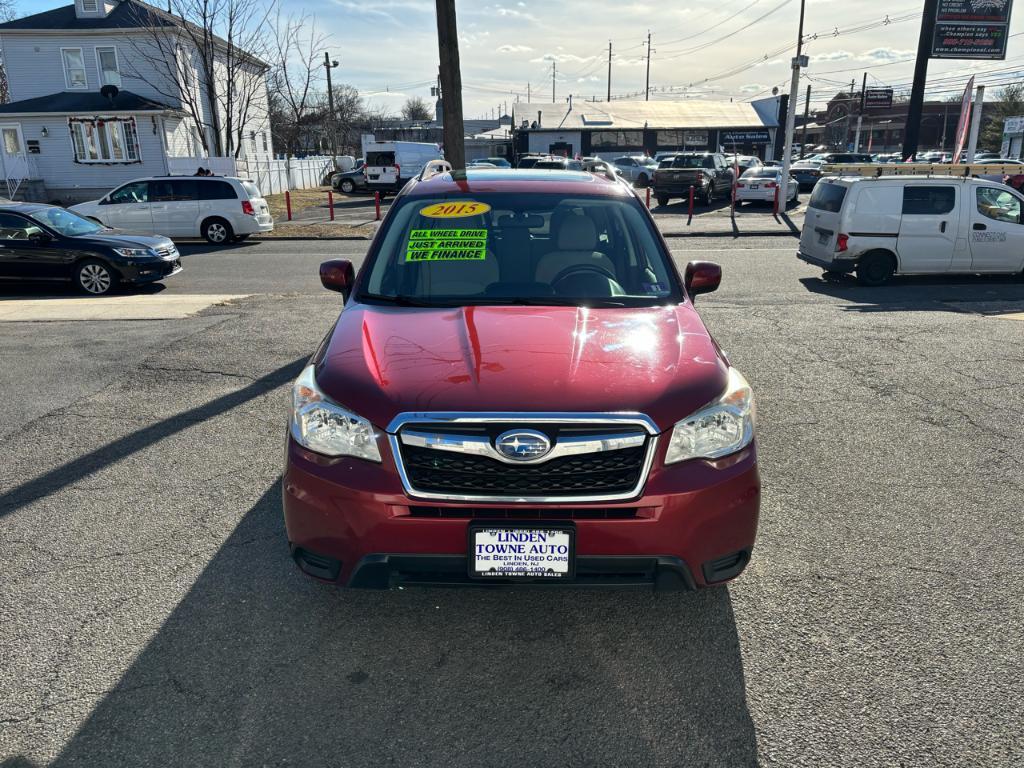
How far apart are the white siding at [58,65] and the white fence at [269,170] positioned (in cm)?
455

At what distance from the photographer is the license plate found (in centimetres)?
270

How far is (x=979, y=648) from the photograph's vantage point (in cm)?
299

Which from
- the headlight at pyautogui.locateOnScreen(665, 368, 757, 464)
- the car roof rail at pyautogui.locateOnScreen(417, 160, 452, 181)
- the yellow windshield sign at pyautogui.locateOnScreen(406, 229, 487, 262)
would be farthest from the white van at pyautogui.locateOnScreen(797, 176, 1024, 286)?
the headlight at pyautogui.locateOnScreen(665, 368, 757, 464)

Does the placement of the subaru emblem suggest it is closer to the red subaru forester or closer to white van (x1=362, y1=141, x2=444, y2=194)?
the red subaru forester

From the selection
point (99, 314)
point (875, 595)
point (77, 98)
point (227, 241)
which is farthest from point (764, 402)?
point (77, 98)

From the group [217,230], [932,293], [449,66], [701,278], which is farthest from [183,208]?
[701,278]

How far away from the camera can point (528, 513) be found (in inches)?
108

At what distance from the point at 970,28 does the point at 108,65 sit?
32.4m

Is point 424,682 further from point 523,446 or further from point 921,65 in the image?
point 921,65

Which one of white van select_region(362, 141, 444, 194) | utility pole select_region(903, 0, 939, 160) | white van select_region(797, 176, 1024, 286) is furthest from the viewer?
white van select_region(362, 141, 444, 194)

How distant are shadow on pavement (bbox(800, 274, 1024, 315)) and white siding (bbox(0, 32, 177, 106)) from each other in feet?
95.5

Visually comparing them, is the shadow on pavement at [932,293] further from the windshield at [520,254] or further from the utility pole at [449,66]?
the windshield at [520,254]

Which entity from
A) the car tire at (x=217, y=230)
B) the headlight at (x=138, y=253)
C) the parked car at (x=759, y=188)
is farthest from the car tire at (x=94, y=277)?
the parked car at (x=759, y=188)

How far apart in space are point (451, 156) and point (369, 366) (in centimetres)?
974
